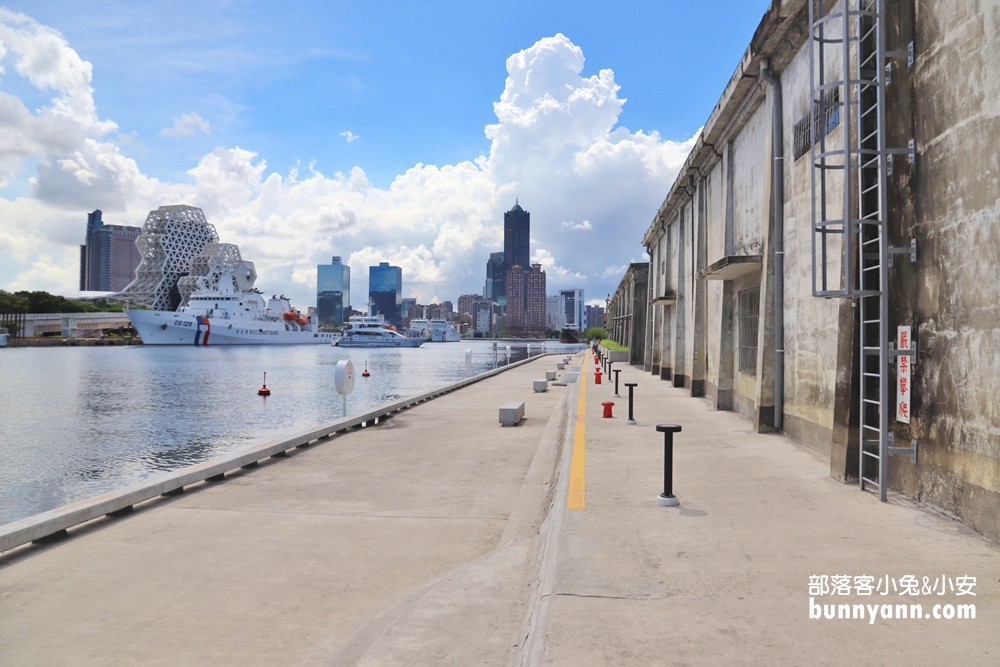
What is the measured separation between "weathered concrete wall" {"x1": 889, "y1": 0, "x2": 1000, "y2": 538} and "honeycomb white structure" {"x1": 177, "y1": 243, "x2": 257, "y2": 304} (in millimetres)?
139939

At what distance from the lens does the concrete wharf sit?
359cm

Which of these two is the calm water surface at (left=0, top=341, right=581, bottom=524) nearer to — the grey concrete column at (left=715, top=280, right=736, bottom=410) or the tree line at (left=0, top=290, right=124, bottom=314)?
the grey concrete column at (left=715, top=280, right=736, bottom=410)

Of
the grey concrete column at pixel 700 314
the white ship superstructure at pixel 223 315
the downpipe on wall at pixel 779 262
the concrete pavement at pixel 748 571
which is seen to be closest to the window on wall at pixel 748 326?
the downpipe on wall at pixel 779 262

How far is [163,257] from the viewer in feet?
488

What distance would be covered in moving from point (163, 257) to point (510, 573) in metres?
167

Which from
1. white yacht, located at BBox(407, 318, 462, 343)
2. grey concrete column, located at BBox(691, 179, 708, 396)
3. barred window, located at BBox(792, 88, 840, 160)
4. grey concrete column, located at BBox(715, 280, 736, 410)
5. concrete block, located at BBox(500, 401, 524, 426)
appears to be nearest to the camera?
barred window, located at BBox(792, 88, 840, 160)

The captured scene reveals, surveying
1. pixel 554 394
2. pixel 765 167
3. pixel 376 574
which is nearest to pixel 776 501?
pixel 376 574

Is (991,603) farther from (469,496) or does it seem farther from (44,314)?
(44,314)

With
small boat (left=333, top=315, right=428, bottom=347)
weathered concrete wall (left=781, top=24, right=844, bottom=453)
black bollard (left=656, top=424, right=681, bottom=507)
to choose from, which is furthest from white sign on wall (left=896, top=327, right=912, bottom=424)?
small boat (left=333, top=315, right=428, bottom=347)

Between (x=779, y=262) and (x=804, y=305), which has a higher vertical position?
(x=779, y=262)

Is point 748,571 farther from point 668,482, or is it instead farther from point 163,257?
point 163,257

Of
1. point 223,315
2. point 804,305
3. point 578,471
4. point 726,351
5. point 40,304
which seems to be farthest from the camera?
point 40,304

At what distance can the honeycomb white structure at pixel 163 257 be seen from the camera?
488ft

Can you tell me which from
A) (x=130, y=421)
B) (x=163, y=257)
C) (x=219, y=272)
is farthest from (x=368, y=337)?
(x=130, y=421)
